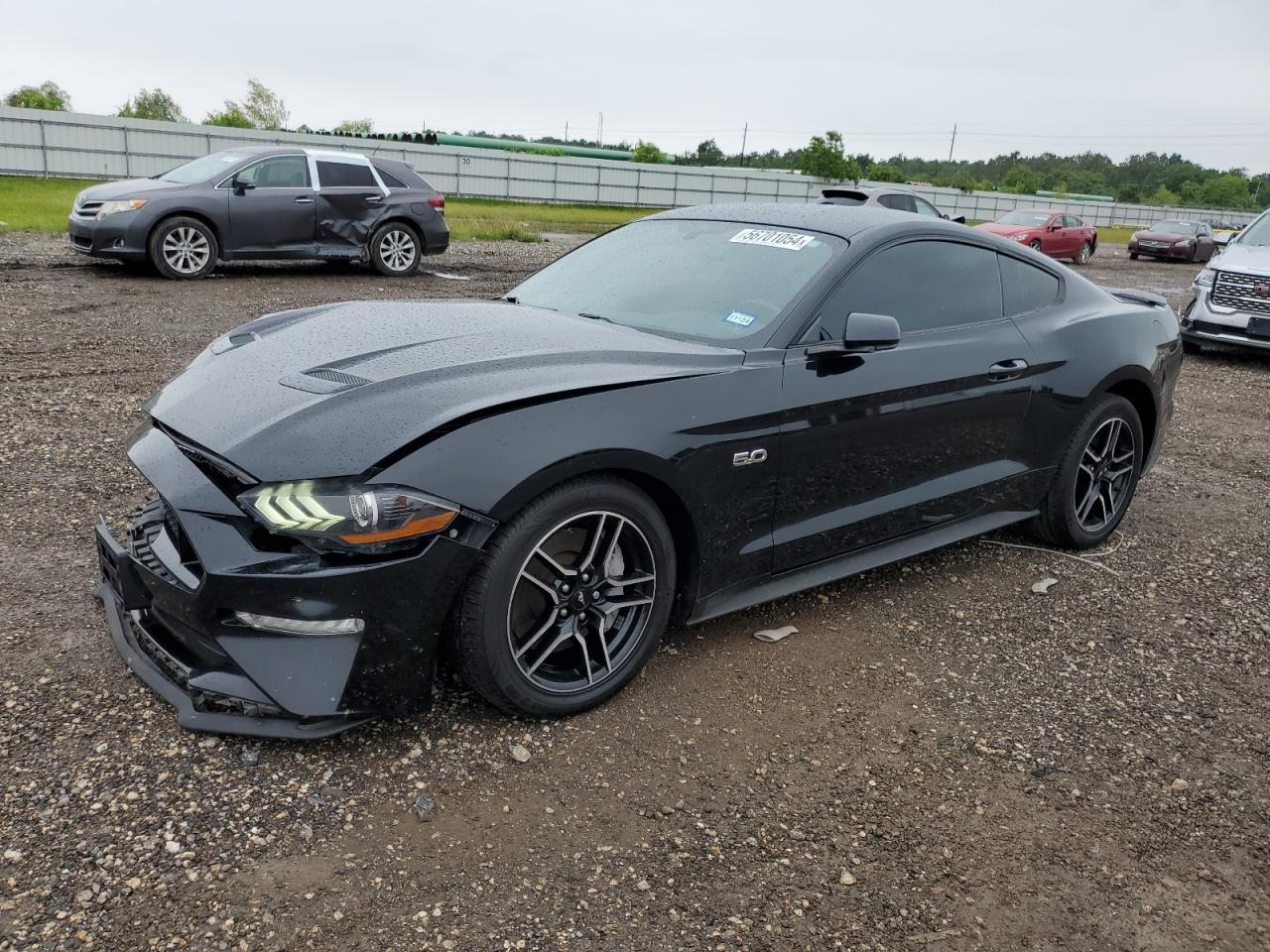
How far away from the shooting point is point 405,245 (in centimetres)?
1403

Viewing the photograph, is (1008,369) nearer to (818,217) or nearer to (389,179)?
(818,217)

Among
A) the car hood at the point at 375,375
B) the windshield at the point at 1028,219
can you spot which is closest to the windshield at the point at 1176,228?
the windshield at the point at 1028,219

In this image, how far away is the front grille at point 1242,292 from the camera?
11109 millimetres

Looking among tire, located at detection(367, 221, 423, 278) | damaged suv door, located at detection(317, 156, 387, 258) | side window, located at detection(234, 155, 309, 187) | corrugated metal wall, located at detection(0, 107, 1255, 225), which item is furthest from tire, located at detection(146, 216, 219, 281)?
corrugated metal wall, located at detection(0, 107, 1255, 225)

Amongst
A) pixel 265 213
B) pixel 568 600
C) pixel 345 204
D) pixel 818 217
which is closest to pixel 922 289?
pixel 818 217

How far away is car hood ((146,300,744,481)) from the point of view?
2.82m

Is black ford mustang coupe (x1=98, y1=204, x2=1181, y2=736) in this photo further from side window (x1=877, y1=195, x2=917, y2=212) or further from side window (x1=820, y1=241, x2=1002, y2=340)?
side window (x1=877, y1=195, x2=917, y2=212)

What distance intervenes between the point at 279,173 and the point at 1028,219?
19.0 meters

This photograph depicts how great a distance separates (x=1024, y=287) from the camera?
4691 mm

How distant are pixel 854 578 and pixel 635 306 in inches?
64.0

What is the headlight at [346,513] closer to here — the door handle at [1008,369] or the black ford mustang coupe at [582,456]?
the black ford mustang coupe at [582,456]

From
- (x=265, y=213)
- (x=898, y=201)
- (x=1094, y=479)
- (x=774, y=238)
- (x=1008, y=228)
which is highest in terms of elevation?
(x=898, y=201)

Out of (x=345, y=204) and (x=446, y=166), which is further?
(x=446, y=166)

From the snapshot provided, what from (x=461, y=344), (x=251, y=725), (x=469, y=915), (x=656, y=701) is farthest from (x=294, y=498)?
(x=656, y=701)
